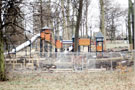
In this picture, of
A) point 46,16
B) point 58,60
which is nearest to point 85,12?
point 58,60

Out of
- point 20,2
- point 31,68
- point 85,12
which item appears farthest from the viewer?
point 85,12

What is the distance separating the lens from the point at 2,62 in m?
13.9

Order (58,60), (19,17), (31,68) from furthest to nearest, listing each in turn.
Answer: (58,60) < (31,68) < (19,17)

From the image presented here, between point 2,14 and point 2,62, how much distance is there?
273cm

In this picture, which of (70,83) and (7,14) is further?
(7,14)

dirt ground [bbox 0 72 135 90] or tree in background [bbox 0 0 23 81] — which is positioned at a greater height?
tree in background [bbox 0 0 23 81]

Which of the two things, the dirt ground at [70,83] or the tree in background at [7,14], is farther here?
the tree in background at [7,14]

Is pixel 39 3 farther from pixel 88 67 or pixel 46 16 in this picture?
pixel 88 67

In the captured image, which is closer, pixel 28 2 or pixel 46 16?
pixel 28 2

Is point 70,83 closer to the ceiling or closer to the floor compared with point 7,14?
closer to the floor

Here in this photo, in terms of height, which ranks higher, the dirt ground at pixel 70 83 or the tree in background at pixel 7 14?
the tree in background at pixel 7 14

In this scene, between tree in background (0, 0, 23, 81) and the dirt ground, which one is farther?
tree in background (0, 0, 23, 81)

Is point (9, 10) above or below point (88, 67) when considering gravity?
above

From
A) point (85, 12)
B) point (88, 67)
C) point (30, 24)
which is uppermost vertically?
point (85, 12)
